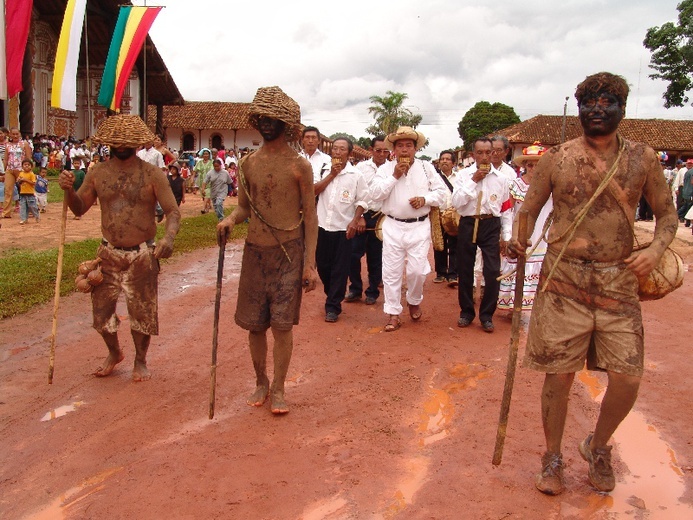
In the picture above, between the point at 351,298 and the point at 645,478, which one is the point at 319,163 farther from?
the point at 645,478

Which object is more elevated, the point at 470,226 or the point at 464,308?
the point at 470,226

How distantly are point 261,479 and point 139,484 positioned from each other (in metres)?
0.65

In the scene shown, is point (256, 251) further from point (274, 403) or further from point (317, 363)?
point (317, 363)

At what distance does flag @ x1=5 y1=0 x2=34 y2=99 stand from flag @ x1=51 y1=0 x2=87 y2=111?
41 cm

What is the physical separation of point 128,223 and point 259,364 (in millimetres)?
1487

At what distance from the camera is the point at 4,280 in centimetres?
834

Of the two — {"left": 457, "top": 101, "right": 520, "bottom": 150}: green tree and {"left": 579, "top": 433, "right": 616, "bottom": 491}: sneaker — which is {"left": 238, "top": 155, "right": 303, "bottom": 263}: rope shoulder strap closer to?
{"left": 579, "top": 433, "right": 616, "bottom": 491}: sneaker

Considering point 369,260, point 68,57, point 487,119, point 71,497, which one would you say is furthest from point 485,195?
point 487,119

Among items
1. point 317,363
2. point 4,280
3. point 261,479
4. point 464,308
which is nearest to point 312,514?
point 261,479

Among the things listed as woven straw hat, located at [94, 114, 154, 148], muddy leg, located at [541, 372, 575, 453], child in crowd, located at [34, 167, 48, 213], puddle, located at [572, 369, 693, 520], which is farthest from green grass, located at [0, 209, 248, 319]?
puddle, located at [572, 369, 693, 520]

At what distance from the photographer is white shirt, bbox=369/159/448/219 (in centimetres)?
689

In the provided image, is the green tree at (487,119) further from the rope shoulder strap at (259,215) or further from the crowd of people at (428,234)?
the rope shoulder strap at (259,215)

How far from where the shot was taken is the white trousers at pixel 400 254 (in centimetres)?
691

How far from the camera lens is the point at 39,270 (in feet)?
29.8
